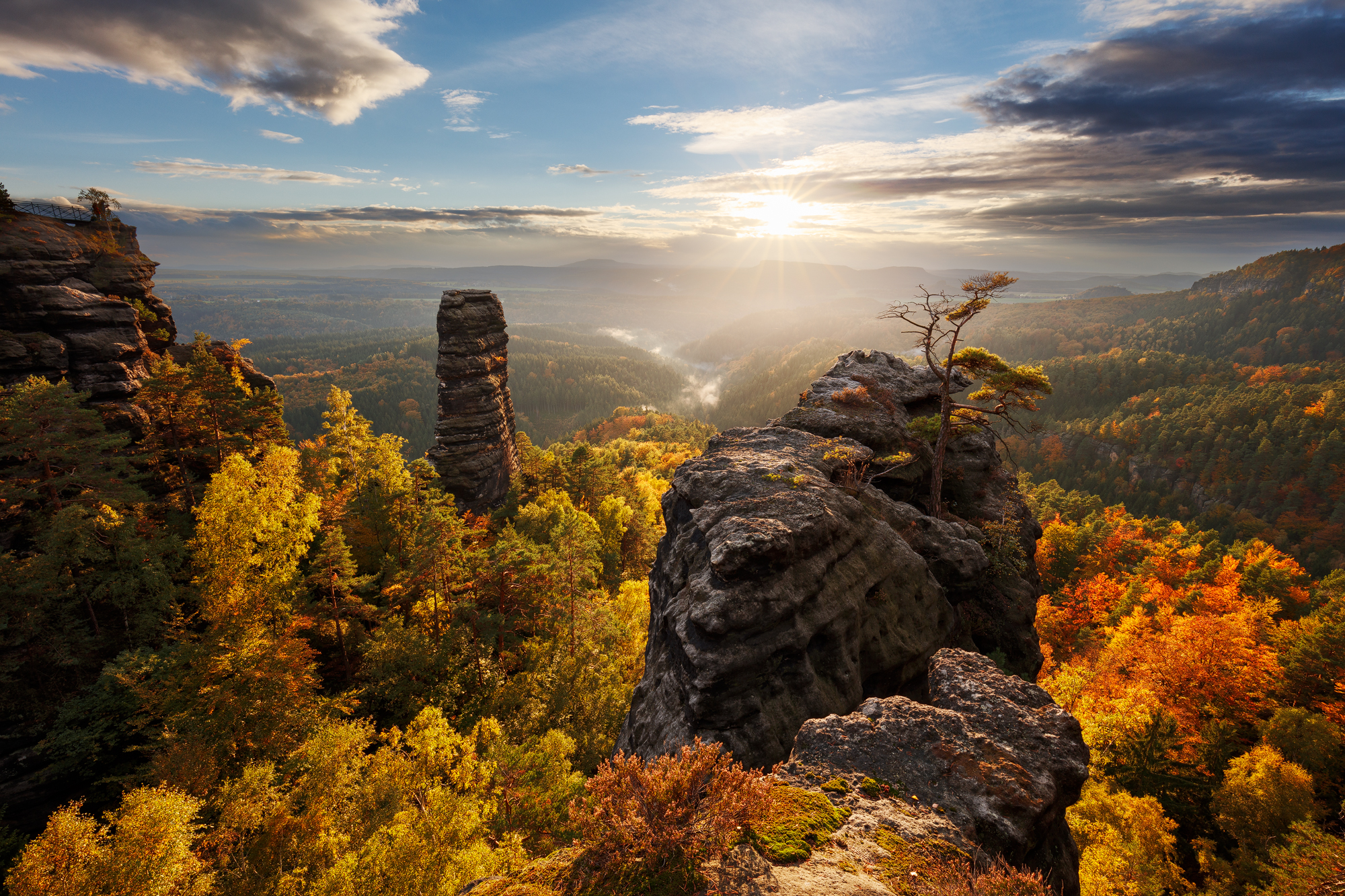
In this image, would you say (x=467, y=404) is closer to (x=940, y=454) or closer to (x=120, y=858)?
(x=120, y=858)

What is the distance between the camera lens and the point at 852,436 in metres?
25.6

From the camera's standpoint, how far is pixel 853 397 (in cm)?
2756

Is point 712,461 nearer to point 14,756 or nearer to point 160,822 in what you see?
point 160,822

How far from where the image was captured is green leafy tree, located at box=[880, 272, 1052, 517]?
20.6 meters

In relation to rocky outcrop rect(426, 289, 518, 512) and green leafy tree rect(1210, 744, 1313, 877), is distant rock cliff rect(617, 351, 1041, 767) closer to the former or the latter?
green leafy tree rect(1210, 744, 1313, 877)

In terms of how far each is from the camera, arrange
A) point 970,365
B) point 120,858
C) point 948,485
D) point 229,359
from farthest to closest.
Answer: point 229,359
point 948,485
point 970,365
point 120,858

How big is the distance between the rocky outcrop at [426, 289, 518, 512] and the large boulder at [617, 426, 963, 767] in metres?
34.5

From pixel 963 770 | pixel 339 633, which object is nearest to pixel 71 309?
pixel 339 633

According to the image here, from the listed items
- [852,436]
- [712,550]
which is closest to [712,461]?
[712,550]

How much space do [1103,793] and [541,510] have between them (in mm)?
40841

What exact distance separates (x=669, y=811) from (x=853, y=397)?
78.7 ft

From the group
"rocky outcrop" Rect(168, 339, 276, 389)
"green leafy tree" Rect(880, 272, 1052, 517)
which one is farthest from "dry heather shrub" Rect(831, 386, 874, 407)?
"rocky outcrop" Rect(168, 339, 276, 389)

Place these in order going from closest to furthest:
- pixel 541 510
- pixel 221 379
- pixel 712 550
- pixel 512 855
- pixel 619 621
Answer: pixel 712 550, pixel 512 855, pixel 221 379, pixel 619 621, pixel 541 510

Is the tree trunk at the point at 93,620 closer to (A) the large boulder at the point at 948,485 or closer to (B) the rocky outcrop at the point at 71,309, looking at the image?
(B) the rocky outcrop at the point at 71,309
